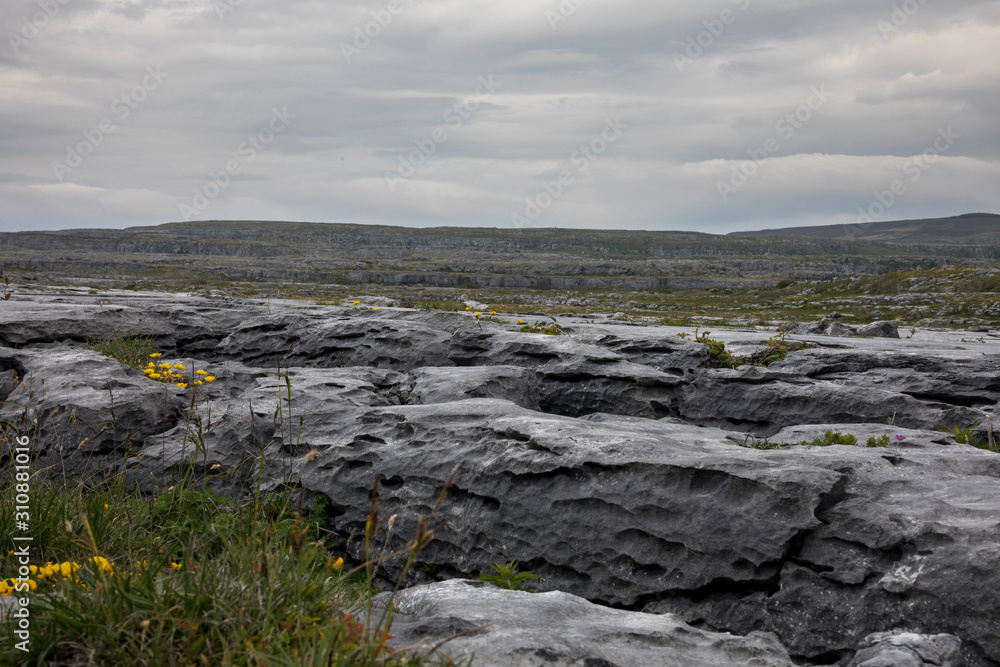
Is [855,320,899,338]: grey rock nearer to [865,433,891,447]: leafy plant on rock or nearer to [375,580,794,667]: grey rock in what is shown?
[865,433,891,447]: leafy plant on rock

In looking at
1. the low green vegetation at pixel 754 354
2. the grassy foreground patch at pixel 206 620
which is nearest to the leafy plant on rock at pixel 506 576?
the grassy foreground patch at pixel 206 620

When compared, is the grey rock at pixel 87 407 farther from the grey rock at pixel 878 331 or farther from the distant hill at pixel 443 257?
the distant hill at pixel 443 257

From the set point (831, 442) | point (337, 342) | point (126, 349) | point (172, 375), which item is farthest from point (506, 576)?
point (126, 349)

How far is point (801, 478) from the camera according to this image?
16.7 feet

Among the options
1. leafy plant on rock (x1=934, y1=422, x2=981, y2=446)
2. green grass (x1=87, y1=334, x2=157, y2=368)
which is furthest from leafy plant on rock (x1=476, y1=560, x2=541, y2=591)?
green grass (x1=87, y1=334, x2=157, y2=368)

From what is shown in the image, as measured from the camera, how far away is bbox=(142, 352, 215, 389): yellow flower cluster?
8523 mm

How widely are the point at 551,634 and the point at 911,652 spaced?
1939 mm

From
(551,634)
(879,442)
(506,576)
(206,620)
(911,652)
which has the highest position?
(206,620)

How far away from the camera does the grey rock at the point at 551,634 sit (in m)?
3.08

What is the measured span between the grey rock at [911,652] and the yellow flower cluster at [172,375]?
7725mm

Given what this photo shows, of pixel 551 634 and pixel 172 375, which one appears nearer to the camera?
pixel 551 634

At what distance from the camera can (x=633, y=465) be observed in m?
5.65

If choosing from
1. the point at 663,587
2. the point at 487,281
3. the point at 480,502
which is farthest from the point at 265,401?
the point at 487,281

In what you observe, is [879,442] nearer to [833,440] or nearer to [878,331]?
[833,440]
